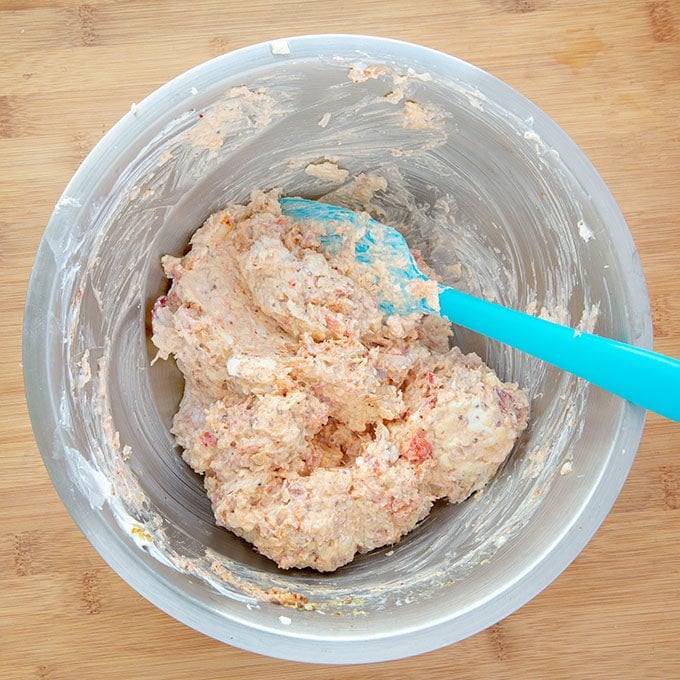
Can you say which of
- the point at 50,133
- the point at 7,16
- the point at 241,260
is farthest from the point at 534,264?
the point at 7,16

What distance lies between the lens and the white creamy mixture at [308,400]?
1.68 m

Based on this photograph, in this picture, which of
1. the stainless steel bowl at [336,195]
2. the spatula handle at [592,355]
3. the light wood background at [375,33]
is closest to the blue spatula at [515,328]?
the spatula handle at [592,355]

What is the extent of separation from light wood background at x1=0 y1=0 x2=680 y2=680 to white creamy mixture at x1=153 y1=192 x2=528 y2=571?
427mm

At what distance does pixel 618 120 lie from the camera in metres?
1.95

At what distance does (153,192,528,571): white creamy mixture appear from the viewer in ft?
5.52

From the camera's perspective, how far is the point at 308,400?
5.71 ft

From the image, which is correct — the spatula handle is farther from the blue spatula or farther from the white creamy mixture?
the white creamy mixture

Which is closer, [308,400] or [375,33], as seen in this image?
[308,400]

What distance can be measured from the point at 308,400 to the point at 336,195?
0.58m

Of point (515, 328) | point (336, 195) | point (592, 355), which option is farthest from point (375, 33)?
point (592, 355)

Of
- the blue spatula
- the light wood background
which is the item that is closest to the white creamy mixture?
the blue spatula

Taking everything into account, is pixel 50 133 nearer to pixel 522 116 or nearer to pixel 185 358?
pixel 185 358

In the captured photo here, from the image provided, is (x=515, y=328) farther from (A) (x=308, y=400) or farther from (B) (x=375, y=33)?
(B) (x=375, y=33)

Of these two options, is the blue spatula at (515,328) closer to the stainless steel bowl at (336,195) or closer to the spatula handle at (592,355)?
the spatula handle at (592,355)
